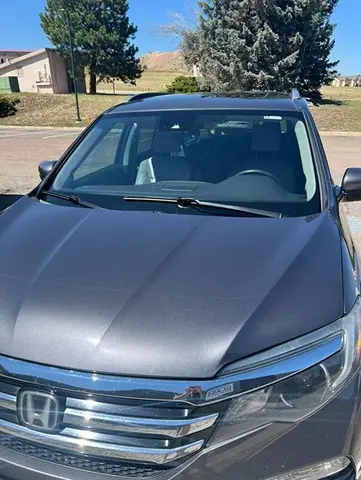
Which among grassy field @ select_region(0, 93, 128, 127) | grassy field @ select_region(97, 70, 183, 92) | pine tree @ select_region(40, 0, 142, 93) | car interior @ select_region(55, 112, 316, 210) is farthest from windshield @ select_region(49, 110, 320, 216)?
grassy field @ select_region(97, 70, 183, 92)

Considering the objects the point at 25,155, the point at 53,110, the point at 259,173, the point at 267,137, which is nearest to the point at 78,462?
the point at 259,173

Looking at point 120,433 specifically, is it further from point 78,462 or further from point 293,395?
point 293,395

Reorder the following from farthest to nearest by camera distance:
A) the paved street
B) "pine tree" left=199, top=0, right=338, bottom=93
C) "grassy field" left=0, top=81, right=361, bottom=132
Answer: "pine tree" left=199, top=0, right=338, bottom=93, "grassy field" left=0, top=81, right=361, bottom=132, the paved street

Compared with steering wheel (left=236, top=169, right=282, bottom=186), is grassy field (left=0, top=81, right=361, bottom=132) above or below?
below

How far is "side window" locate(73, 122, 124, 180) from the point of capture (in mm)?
3078

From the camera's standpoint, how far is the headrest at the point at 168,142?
3.10m

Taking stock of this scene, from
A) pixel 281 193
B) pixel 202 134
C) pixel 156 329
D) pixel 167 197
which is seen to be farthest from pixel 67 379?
pixel 202 134

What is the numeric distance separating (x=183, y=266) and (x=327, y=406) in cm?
73

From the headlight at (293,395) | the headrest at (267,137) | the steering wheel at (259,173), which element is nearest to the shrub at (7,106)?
the headrest at (267,137)

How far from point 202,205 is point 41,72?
135 ft

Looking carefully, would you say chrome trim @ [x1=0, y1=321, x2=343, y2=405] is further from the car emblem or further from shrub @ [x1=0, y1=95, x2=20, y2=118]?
shrub @ [x1=0, y1=95, x2=20, y2=118]

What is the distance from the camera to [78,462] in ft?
4.66

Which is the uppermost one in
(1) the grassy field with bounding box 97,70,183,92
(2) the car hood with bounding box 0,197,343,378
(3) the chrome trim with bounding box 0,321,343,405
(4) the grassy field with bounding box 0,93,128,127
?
(2) the car hood with bounding box 0,197,343,378

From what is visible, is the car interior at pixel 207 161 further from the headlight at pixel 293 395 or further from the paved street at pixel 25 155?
the paved street at pixel 25 155
